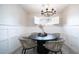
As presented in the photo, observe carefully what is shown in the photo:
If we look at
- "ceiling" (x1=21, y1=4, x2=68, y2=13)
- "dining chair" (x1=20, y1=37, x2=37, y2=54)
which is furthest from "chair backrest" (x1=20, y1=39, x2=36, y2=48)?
"ceiling" (x1=21, y1=4, x2=68, y2=13)

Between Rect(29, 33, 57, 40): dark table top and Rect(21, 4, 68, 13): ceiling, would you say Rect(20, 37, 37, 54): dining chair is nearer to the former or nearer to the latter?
Rect(29, 33, 57, 40): dark table top

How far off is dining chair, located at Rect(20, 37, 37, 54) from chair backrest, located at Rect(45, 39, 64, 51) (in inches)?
7.3

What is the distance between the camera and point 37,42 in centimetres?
164

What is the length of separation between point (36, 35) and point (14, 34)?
1.03ft

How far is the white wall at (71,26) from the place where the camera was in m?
1.61

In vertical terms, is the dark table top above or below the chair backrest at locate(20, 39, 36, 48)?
above

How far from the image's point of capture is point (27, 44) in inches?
65.8

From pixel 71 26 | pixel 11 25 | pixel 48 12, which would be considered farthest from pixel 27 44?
pixel 71 26

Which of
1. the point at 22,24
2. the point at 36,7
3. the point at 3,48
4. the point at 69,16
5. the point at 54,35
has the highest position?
the point at 36,7

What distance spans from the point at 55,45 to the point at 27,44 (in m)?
0.40

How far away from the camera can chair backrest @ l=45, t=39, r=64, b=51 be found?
1622 mm

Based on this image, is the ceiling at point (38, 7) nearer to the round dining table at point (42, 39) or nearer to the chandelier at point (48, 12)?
the chandelier at point (48, 12)
